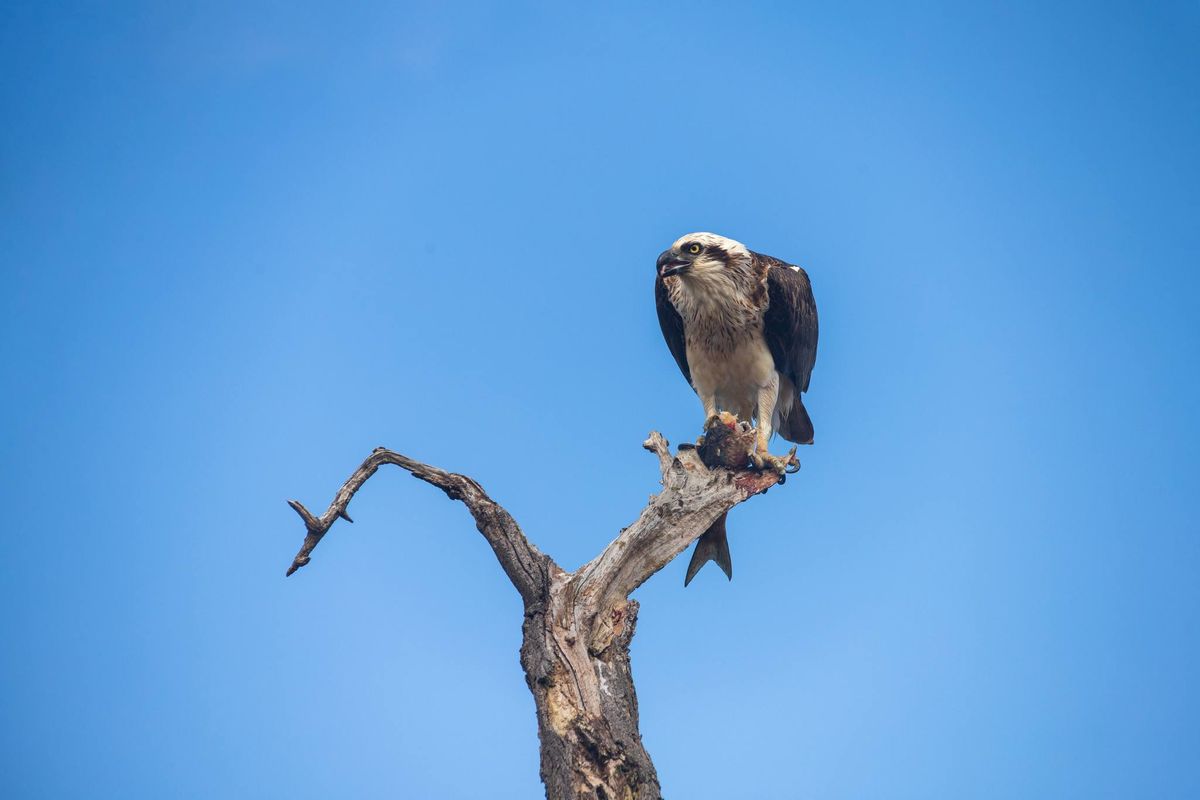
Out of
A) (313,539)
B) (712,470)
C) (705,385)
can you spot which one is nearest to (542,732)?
(313,539)

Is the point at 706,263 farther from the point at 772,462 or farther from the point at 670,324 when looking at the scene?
the point at 772,462

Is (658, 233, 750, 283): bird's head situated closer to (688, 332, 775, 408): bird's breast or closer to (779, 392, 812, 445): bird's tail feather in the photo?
(688, 332, 775, 408): bird's breast

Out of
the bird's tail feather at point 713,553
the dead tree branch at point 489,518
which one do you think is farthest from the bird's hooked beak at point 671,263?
the dead tree branch at point 489,518

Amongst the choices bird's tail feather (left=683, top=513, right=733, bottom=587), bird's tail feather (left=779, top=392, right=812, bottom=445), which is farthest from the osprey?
bird's tail feather (left=683, top=513, right=733, bottom=587)

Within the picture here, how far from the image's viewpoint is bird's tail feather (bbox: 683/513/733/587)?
20.5 ft

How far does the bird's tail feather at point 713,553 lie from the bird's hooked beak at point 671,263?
6.08 ft

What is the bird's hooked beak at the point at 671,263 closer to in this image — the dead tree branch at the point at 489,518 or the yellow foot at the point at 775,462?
the yellow foot at the point at 775,462

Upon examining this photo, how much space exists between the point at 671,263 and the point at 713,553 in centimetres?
204

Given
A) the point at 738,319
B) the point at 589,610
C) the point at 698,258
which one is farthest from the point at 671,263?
the point at 589,610

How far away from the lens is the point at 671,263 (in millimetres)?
7195

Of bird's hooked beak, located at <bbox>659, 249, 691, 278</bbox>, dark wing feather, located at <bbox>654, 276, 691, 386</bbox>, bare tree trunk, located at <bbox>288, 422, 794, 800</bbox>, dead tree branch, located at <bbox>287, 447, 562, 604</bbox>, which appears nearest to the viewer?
bare tree trunk, located at <bbox>288, 422, 794, 800</bbox>

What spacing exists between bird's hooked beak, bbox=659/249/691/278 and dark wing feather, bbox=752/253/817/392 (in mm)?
571

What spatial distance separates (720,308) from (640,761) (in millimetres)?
3389

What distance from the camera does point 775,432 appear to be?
25.7 ft
